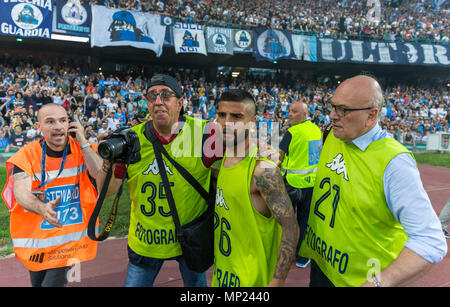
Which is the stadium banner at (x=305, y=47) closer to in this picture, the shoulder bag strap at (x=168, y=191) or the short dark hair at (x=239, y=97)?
the short dark hair at (x=239, y=97)

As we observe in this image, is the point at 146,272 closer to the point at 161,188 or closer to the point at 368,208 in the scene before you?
the point at 161,188

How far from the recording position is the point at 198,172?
2232 millimetres

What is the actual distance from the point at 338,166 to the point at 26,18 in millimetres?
15720

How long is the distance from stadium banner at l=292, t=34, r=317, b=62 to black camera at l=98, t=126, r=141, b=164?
65.4 ft

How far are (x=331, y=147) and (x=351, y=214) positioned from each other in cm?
52

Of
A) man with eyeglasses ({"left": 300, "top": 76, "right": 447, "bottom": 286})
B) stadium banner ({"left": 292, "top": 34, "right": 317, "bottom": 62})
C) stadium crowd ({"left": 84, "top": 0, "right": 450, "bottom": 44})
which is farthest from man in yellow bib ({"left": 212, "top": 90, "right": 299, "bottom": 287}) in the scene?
stadium banner ({"left": 292, "top": 34, "right": 317, "bottom": 62})

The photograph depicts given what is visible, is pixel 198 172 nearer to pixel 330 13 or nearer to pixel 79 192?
pixel 79 192

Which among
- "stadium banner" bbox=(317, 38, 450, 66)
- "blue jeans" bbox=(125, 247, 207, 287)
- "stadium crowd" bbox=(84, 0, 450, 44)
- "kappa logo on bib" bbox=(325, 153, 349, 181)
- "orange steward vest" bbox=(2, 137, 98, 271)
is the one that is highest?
"stadium crowd" bbox=(84, 0, 450, 44)

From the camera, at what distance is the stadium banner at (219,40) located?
58.4 feet

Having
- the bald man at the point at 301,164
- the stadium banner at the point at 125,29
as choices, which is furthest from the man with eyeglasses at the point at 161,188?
the stadium banner at the point at 125,29

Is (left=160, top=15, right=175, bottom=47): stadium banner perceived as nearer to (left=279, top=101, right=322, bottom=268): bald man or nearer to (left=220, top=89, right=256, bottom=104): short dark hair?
(left=279, top=101, right=322, bottom=268): bald man

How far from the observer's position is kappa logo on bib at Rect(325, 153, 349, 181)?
6.05 feet

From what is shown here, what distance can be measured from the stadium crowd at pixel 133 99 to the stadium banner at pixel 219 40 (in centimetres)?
265

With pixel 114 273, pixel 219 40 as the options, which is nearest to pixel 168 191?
pixel 114 273
